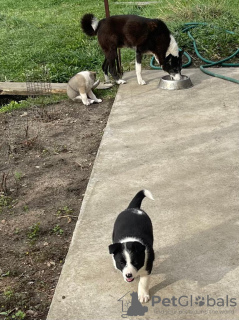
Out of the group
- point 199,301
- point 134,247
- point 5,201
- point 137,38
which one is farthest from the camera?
point 137,38

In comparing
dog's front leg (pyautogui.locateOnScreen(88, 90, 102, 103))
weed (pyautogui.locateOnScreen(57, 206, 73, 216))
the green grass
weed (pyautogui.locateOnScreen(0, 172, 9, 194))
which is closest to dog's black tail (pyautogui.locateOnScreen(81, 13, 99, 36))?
the green grass

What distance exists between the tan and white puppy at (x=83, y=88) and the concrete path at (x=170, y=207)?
491 mm

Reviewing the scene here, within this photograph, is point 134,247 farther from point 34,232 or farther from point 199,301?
point 34,232

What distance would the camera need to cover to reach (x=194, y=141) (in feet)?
19.2

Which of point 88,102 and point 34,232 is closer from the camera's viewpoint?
point 34,232

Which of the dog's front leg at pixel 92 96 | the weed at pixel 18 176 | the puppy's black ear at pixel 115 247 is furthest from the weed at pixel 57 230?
the dog's front leg at pixel 92 96

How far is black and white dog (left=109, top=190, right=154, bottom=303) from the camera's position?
317 cm

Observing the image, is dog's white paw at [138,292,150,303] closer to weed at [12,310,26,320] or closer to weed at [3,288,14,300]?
weed at [12,310,26,320]

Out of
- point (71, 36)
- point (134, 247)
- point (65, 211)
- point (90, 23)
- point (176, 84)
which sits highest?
point (134, 247)

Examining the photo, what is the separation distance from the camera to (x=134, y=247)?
10.4 ft

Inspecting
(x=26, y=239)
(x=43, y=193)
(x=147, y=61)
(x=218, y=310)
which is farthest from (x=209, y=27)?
(x=218, y=310)

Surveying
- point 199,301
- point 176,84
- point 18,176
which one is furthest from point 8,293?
point 176,84

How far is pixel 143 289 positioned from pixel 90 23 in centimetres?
549

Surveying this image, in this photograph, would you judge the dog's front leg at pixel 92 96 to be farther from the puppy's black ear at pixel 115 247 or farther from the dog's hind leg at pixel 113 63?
the puppy's black ear at pixel 115 247
